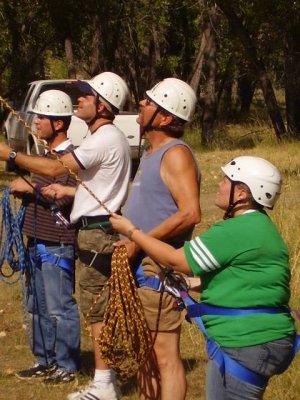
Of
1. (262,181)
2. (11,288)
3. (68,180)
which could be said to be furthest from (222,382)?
(11,288)

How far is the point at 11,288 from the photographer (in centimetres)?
924

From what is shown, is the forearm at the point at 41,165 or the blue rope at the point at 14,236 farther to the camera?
the blue rope at the point at 14,236

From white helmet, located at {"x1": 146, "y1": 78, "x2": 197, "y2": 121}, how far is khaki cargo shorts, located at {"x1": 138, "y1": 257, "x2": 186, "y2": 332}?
748 millimetres

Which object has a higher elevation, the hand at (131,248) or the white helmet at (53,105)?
the white helmet at (53,105)

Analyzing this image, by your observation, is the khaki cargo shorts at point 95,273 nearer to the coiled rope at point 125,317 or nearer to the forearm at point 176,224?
the coiled rope at point 125,317

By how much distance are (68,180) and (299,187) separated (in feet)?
24.7

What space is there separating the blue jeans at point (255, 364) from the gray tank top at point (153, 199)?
107 cm

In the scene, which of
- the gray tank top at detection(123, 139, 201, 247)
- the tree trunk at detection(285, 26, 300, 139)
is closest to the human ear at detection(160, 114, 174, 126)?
the gray tank top at detection(123, 139, 201, 247)

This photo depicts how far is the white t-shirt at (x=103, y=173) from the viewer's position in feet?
18.2

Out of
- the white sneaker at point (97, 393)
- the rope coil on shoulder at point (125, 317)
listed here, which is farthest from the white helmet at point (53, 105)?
the white sneaker at point (97, 393)

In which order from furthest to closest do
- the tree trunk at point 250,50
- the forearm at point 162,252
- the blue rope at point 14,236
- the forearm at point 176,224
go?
the tree trunk at point 250,50, the blue rope at point 14,236, the forearm at point 176,224, the forearm at point 162,252

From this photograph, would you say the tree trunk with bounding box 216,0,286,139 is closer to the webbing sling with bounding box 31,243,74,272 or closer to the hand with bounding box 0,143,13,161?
the webbing sling with bounding box 31,243,74,272

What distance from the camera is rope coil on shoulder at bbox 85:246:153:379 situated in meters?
4.98

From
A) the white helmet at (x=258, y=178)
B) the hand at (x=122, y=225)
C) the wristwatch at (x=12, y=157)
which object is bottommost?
the hand at (x=122, y=225)
